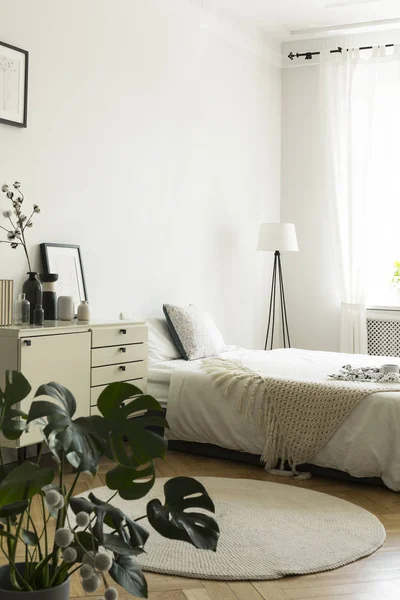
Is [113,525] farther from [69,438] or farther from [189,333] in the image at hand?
[189,333]

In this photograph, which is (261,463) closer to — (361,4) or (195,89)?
(195,89)

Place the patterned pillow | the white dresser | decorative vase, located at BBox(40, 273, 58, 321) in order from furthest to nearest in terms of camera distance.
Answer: the patterned pillow → decorative vase, located at BBox(40, 273, 58, 321) → the white dresser

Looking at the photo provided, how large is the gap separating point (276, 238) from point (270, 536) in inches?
134

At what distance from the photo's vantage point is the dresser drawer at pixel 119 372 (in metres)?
3.80

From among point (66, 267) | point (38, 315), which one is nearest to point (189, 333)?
point (66, 267)

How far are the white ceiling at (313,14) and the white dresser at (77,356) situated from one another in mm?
3022

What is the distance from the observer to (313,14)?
19.9 ft

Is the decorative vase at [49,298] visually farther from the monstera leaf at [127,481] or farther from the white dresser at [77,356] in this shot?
the monstera leaf at [127,481]

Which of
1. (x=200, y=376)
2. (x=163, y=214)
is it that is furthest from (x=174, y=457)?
(x=163, y=214)

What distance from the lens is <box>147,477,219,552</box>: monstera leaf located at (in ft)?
4.77

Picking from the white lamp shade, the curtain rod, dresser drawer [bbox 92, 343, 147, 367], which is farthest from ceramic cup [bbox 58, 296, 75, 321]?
the curtain rod

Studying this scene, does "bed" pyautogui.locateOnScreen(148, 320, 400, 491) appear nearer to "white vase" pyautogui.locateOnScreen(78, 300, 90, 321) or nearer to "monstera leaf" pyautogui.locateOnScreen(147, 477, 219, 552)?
"white vase" pyautogui.locateOnScreen(78, 300, 90, 321)

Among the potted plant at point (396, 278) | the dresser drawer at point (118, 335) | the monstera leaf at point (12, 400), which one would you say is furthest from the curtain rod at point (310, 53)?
the monstera leaf at point (12, 400)

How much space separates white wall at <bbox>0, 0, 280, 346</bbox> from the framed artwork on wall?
0.23ft
